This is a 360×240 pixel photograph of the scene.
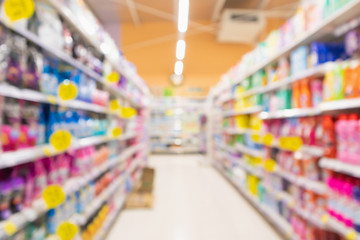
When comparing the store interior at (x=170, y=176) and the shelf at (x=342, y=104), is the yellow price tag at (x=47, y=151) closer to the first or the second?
the store interior at (x=170, y=176)

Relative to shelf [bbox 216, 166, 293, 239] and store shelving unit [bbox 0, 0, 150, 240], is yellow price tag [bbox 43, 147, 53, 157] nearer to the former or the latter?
store shelving unit [bbox 0, 0, 150, 240]

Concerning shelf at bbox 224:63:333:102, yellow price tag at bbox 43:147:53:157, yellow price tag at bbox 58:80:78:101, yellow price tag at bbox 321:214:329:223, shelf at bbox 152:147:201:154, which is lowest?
shelf at bbox 152:147:201:154

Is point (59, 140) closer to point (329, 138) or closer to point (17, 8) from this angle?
point (17, 8)

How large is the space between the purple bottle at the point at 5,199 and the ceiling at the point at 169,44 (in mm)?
8691

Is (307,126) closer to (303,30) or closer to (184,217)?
(303,30)

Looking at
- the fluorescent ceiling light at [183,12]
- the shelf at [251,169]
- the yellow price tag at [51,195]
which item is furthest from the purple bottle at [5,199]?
the fluorescent ceiling light at [183,12]

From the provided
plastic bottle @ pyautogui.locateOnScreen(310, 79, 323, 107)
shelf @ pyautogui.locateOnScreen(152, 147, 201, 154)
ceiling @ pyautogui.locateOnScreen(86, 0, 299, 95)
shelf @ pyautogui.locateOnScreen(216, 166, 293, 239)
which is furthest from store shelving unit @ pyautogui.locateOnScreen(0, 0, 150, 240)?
ceiling @ pyautogui.locateOnScreen(86, 0, 299, 95)

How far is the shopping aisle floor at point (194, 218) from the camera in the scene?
2.88 meters

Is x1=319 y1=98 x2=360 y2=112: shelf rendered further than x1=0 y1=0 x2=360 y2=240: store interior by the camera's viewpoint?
Yes

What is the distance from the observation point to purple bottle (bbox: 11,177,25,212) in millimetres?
1338

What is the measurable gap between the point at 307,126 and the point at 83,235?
2214 millimetres

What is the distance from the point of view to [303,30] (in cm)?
238

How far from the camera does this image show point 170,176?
19.7ft

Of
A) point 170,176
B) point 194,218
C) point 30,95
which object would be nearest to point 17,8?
point 30,95
